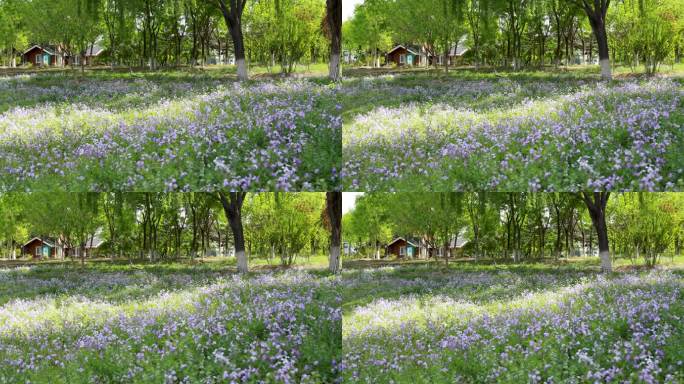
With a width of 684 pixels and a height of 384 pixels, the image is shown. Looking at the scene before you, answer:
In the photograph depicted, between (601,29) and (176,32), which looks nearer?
(601,29)

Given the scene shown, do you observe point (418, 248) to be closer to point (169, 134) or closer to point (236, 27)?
point (169, 134)

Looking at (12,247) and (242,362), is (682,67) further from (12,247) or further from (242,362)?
(12,247)

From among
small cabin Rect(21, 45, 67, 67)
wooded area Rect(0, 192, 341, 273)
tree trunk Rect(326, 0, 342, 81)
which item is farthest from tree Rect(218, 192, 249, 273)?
small cabin Rect(21, 45, 67, 67)

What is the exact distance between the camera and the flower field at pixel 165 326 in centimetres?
928

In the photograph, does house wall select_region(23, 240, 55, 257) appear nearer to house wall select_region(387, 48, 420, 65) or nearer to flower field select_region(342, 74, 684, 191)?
flower field select_region(342, 74, 684, 191)

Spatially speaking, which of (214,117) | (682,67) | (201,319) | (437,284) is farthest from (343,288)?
(682,67)

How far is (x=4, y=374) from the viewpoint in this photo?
9.20 meters

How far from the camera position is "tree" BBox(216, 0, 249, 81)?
10398 millimetres

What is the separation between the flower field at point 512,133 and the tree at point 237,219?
173 cm

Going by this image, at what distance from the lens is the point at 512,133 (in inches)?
387

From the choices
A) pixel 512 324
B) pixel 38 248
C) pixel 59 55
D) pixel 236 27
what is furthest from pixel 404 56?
pixel 38 248

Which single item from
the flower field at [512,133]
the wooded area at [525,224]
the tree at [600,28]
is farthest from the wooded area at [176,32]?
the tree at [600,28]

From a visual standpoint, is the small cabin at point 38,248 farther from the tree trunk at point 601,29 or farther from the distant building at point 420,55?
the tree trunk at point 601,29

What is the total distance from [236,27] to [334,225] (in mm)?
3646
